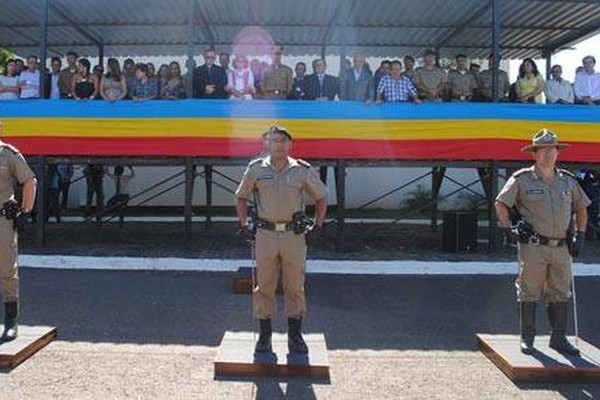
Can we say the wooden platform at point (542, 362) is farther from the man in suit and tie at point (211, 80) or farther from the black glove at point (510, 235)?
the man in suit and tie at point (211, 80)

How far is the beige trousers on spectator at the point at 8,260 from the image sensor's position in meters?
6.02

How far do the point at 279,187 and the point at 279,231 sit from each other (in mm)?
369

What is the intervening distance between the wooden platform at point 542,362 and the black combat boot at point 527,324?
0.08m

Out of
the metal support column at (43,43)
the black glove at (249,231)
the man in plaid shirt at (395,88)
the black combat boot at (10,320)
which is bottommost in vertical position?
the black combat boot at (10,320)

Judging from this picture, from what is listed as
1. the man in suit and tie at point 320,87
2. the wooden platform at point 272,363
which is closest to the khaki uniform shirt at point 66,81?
the man in suit and tie at point 320,87

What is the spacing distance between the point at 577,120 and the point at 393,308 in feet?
15.0

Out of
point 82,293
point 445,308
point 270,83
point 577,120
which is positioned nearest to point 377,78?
point 270,83

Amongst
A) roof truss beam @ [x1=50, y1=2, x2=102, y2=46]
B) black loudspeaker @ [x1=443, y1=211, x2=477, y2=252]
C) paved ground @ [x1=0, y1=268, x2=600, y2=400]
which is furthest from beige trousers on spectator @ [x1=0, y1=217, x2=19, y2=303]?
black loudspeaker @ [x1=443, y1=211, x2=477, y2=252]

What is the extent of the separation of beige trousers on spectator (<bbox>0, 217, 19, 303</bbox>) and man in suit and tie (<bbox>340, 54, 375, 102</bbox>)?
622 cm

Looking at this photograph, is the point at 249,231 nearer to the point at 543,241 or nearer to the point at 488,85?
the point at 543,241

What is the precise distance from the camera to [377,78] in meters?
11.3

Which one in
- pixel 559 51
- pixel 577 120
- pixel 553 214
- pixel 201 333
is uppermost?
pixel 559 51

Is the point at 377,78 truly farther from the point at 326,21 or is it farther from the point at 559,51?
the point at 559,51

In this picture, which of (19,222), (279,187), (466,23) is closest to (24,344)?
(19,222)
